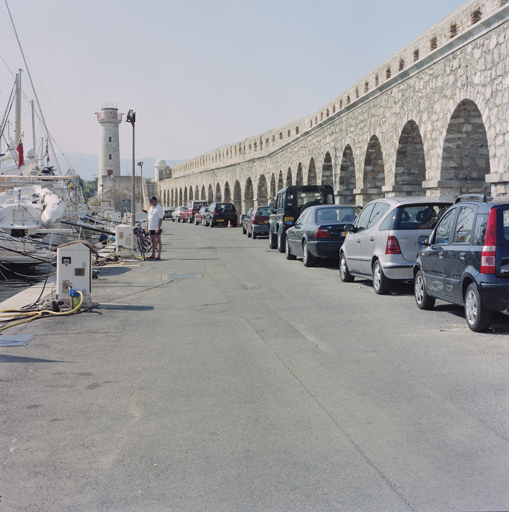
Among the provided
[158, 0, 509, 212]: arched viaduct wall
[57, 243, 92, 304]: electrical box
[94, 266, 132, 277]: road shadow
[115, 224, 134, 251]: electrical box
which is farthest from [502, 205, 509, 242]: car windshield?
[115, 224, 134, 251]: electrical box

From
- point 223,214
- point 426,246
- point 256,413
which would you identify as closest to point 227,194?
point 223,214

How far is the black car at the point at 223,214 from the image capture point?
48219mm

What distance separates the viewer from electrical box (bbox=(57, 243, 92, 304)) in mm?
10328

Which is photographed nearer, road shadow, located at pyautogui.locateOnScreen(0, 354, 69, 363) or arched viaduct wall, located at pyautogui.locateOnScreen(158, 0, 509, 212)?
road shadow, located at pyautogui.locateOnScreen(0, 354, 69, 363)

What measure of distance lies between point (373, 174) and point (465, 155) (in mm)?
8629

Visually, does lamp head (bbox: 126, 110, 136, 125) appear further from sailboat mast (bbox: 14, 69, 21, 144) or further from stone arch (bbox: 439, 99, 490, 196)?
stone arch (bbox: 439, 99, 490, 196)

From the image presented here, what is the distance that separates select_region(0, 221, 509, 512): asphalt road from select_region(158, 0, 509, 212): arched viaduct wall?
26.9ft

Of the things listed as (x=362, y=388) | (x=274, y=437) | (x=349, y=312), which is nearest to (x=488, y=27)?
(x=349, y=312)

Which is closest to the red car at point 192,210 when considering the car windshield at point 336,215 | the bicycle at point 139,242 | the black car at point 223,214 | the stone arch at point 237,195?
the stone arch at point 237,195

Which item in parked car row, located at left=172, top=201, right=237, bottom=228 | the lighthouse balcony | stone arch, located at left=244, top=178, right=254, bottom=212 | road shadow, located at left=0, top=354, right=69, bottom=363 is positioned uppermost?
→ the lighthouse balcony

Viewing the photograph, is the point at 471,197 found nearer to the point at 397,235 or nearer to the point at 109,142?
the point at 397,235

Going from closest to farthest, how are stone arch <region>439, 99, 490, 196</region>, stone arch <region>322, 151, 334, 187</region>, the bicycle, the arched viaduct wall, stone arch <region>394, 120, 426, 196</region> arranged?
1. the arched viaduct wall
2. stone arch <region>439, 99, 490, 196</region>
3. the bicycle
4. stone arch <region>394, 120, 426, 196</region>
5. stone arch <region>322, 151, 334, 187</region>

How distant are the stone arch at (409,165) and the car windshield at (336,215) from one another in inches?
233

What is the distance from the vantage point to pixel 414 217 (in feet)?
39.1
